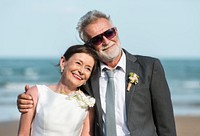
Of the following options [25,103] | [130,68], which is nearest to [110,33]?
[130,68]

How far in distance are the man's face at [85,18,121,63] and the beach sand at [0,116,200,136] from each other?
779 centimetres

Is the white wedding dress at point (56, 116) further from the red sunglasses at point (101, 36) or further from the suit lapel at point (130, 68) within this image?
the red sunglasses at point (101, 36)

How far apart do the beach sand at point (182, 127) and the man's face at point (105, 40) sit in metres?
7.79

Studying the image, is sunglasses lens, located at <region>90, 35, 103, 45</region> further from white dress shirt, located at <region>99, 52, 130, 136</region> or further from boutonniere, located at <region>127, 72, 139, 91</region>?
boutonniere, located at <region>127, 72, 139, 91</region>

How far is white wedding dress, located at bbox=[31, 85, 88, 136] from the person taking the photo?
4492 millimetres

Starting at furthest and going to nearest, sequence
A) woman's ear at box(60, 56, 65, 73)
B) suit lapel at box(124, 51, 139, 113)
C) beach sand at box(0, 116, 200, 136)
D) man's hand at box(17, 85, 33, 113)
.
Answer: beach sand at box(0, 116, 200, 136) < woman's ear at box(60, 56, 65, 73) < suit lapel at box(124, 51, 139, 113) < man's hand at box(17, 85, 33, 113)

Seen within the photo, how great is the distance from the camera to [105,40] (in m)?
4.60

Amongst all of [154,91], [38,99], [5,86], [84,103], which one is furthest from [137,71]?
[5,86]

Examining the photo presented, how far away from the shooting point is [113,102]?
4.56 meters

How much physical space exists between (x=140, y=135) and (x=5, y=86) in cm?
2222

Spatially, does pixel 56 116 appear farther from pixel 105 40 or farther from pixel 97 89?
pixel 105 40

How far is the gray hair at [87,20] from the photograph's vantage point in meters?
4.68

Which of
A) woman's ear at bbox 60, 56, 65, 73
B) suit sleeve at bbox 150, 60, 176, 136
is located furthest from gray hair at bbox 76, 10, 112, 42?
suit sleeve at bbox 150, 60, 176, 136

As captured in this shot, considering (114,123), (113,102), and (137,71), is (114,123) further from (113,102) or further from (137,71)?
(137,71)
